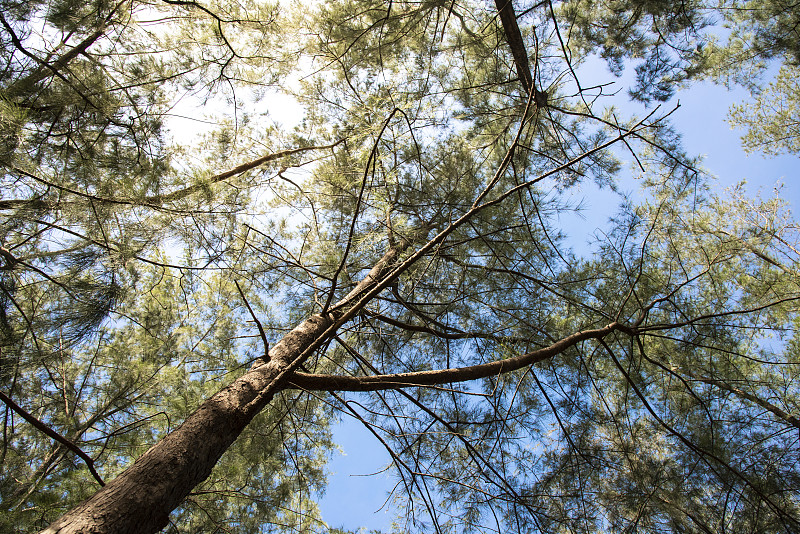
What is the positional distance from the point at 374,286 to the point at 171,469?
2.97ft

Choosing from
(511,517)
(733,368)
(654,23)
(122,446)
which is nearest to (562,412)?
(511,517)

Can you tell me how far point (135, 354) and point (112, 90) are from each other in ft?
6.50

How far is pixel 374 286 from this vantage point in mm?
1712

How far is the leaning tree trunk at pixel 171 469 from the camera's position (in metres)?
1.00

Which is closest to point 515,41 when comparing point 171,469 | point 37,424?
point 171,469

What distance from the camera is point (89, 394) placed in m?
2.93

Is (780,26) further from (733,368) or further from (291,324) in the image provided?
(291,324)

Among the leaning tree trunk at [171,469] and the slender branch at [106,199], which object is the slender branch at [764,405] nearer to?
the leaning tree trunk at [171,469]

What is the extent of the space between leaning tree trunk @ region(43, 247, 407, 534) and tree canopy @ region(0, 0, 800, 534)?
0.02 m

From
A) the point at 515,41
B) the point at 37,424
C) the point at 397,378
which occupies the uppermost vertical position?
the point at 515,41

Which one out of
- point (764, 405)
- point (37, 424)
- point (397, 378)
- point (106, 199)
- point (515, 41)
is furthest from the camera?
point (515, 41)

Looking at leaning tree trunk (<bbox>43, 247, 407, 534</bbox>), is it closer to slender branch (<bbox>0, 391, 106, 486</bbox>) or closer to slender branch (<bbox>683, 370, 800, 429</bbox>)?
slender branch (<bbox>0, 391, 106, 486</bbox>)

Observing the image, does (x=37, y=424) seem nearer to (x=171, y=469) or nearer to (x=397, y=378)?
(x=171, y=469)

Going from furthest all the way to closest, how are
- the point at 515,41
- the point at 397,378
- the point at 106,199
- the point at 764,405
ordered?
the point at 515,41
the point at 764,405
the point at 106,199
the point at 397,378
